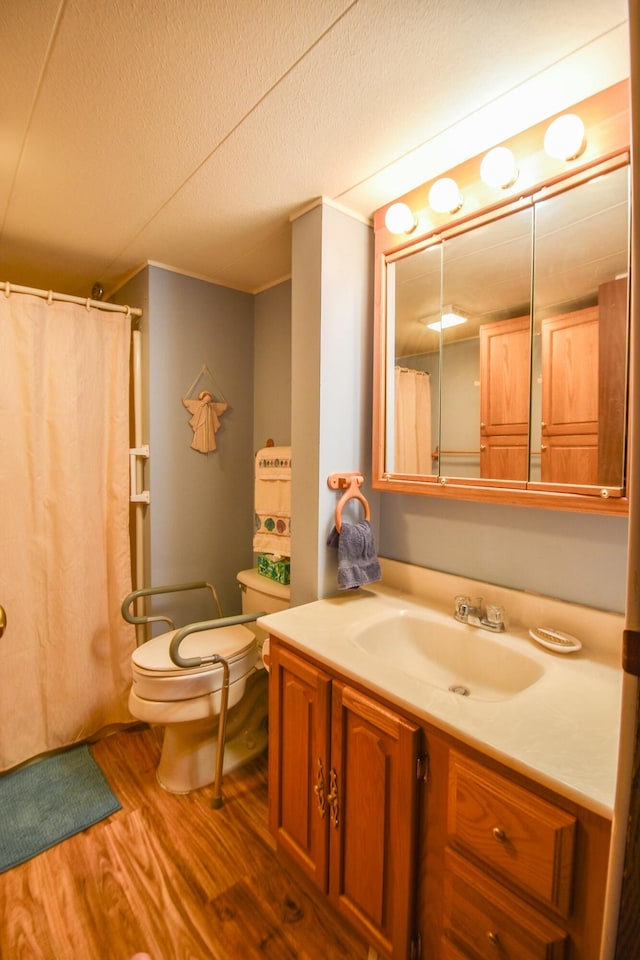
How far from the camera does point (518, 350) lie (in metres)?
1.20

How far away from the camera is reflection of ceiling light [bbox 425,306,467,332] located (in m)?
1.36

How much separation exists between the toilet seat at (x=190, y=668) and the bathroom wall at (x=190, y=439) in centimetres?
40

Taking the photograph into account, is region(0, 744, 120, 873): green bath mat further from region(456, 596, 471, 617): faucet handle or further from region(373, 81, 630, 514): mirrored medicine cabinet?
region(373, 81, 630, 514): mirrored medicine cabinet

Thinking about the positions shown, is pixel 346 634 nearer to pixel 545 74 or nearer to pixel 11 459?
pixel 545 74

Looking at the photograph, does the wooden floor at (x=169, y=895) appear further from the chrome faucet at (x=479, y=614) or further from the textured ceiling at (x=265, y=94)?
the textured ceiling at (x=265, y=94)

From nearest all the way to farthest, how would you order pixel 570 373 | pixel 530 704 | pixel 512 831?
1. pixel 512 831
2. pixel 530 704
3. pixel 570 373

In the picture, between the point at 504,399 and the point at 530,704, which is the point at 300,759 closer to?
the point at 530,704

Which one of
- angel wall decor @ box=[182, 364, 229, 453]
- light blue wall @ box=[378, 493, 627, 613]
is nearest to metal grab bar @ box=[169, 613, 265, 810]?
light blue wall @ box=[378, 493, 627, 613]

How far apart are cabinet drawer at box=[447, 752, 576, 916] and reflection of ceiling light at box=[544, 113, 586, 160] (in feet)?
4.63

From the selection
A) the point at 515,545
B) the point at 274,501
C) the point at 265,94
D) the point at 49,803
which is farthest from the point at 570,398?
the point at 49,803

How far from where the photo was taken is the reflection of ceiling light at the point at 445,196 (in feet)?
4.14

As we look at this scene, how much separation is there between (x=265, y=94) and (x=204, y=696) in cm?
190

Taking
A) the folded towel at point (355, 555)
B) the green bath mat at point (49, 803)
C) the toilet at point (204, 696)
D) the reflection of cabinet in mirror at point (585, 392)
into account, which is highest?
the reflection of cabinet in mirror at point (585, 392)

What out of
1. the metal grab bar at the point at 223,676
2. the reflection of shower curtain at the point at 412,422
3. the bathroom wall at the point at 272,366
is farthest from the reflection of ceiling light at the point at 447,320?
the metal grab bar at the point at 223,676
